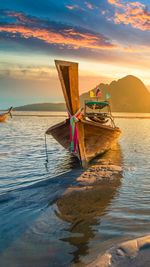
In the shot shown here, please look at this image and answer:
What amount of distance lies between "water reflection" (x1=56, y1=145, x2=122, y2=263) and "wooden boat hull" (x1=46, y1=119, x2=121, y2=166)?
3.24 metres

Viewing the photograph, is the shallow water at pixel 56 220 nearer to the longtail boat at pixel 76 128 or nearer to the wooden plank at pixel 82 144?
the wooden plank at pixel 82 144

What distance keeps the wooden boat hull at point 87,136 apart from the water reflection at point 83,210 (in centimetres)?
324

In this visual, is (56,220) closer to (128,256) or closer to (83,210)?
(83,210)

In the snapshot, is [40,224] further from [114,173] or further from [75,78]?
[75,78]

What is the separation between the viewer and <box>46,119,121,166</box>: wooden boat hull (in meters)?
15.6

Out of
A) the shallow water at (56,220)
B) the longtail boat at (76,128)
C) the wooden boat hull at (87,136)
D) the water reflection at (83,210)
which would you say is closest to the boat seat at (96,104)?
the wooden boat hull at (87,136)

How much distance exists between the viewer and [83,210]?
9195mm

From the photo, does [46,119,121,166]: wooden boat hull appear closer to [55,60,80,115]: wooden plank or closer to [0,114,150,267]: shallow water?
[55,60,80,115]: wooden plank

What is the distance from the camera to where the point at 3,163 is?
17.8 m

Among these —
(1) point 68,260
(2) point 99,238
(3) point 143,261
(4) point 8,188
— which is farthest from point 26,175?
(3) point 143,261

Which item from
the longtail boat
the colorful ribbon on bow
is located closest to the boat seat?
the longtail boat

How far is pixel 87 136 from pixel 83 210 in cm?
763

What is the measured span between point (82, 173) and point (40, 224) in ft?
→ 21.5

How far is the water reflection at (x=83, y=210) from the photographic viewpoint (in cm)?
698
